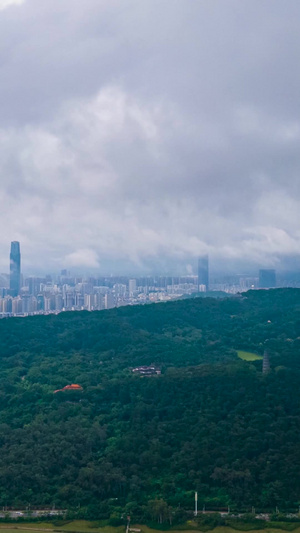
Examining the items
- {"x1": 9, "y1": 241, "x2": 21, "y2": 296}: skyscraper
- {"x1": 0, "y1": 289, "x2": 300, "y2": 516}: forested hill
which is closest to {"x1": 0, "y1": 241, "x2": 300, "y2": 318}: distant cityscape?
{"x1": 9, "y1": 241, "x2": 21, "y2": 296}: skyscraper

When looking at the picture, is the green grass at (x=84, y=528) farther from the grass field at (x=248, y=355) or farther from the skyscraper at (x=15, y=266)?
the skyscraper at (x=15, y=266)

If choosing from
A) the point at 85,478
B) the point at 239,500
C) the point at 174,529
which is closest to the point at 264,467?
the point at 239,500

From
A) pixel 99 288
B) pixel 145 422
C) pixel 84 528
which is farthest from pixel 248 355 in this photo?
pixel 99 288

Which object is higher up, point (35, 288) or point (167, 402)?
point (35, 288)

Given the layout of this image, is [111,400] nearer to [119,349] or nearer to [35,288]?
[119,349]

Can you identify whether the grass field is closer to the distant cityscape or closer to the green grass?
the green grass
